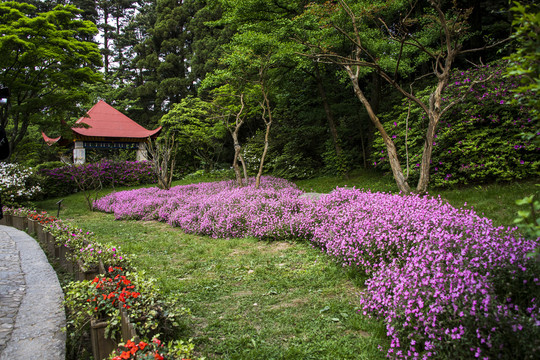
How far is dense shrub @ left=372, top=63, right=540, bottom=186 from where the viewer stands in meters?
7.45

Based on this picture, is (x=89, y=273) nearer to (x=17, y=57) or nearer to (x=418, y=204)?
(x=418, y=204)

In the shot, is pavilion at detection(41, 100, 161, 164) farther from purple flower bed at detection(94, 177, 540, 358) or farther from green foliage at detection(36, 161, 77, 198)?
purple flower bed at detection(94, 177, 540, 358)

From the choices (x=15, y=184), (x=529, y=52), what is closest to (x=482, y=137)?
(x=529, y=52)

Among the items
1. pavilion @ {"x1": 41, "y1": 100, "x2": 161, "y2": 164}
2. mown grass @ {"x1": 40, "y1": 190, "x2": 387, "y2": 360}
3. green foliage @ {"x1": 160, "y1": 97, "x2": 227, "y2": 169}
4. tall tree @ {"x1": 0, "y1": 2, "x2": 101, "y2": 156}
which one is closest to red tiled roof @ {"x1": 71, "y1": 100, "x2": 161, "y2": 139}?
pavilion @ {"x1": 41, "y1": 100, "x2": 161, "y2": 164}

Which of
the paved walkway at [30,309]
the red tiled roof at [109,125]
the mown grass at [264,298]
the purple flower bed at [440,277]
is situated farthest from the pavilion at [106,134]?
the purple flower bed at [440,277]

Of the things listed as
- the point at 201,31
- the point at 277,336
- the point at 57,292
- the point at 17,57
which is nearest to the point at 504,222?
the point at 277,336

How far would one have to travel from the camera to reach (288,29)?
11273mm

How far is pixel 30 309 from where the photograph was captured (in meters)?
3.46

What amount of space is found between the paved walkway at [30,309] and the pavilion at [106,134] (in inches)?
730

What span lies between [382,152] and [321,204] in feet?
15.7

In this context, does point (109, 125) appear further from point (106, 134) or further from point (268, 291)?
point (268, 291)

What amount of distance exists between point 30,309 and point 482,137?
9479 mm

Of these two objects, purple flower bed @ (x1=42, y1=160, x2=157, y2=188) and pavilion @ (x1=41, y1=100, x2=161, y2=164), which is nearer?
purple flower bed @ (x1=42, y1=160, x2=157, y2=188)

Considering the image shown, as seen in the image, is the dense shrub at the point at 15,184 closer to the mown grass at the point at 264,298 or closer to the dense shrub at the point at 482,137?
the mown grass at the point at 264,298
